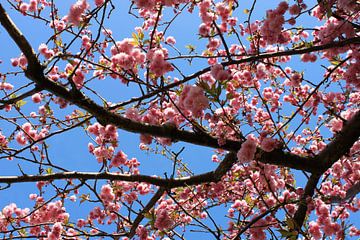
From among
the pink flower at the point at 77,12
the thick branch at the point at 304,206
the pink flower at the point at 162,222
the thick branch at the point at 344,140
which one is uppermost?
the pink flower at the point at 77,12

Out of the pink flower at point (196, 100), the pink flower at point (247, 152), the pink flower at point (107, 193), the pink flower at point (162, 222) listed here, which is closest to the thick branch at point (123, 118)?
the pink flower at point (247, 152)

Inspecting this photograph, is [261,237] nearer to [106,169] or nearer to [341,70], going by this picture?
[106,169]

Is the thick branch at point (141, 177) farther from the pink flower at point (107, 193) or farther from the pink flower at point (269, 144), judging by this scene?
the pink flower at point (107, 193)

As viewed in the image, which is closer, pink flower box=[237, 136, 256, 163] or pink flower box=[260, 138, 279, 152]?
pink flower box=[237, 136, 256, 163]

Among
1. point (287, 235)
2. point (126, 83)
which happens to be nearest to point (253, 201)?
point (287, 235)

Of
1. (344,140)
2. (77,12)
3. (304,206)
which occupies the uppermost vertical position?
(77,12)

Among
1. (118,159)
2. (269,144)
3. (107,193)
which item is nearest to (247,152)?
(269,144)

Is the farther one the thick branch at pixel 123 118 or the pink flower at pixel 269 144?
the pink flower at pixel 269 144

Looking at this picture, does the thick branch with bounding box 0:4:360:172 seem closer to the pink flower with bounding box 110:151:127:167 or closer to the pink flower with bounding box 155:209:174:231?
the pink flower with bounding box 155:209:174:231

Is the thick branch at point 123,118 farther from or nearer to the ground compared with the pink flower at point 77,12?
nearer to the ground

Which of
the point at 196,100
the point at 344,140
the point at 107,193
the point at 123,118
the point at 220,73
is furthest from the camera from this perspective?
the point at 107,193

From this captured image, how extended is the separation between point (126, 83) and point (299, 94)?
307 cm

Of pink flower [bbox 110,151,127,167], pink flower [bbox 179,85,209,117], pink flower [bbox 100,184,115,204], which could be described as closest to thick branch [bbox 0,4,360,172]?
pink flower [bbox 179,85,209,117]

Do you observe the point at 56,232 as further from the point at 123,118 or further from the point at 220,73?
the point at 220,73
